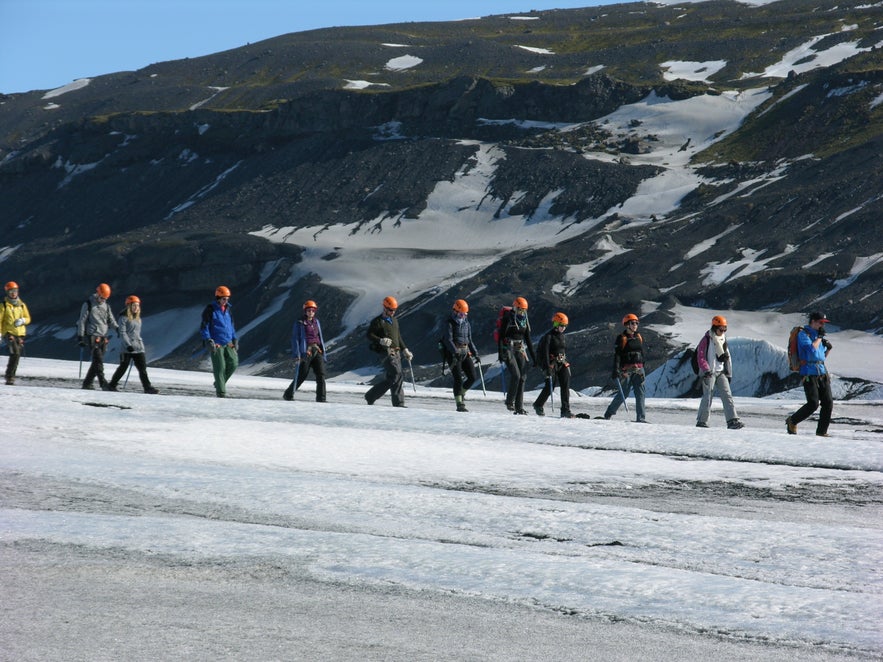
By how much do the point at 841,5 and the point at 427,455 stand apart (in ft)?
513

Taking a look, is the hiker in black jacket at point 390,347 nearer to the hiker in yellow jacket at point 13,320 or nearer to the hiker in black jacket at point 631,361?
the hiker in black jacket at point 631,361

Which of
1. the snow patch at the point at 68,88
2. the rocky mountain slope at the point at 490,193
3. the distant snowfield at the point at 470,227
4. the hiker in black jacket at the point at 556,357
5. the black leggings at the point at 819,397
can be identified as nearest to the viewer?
the black leggings at the point at 819,397

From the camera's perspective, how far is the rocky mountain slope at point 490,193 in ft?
227

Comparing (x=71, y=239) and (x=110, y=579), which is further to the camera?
(x=71, y=239)

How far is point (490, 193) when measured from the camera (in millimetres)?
101438

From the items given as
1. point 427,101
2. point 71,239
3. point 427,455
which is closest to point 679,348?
point 427,455

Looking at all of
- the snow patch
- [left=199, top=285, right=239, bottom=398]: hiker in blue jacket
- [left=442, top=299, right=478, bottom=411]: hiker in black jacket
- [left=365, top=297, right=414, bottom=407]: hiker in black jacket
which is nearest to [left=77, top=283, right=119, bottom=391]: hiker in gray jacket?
[left=199, top=285, right=239, bottom=398]: hiker in blue jacket

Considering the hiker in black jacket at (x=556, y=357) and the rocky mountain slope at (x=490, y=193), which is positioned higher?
the rocky mountain slope at (x=490, y=193)

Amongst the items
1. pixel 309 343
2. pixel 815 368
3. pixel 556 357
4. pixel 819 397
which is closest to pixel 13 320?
pixel 309 343

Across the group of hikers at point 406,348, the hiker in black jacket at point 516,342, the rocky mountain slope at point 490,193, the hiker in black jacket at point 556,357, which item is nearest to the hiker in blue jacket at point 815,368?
the group of hikers at point 406,348

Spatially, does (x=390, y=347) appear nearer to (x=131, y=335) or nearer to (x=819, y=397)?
(x=131, y=335)

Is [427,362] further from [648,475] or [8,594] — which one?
[8,594]

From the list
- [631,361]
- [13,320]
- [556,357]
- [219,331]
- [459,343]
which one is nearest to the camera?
[631,361]

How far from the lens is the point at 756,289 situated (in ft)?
211
